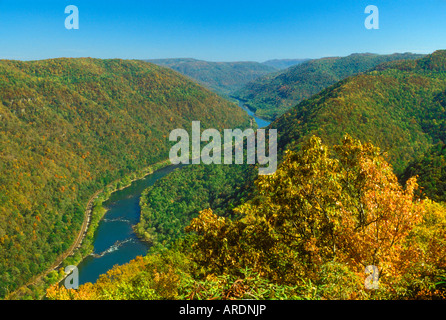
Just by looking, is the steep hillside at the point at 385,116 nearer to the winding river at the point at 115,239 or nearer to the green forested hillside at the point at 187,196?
the green forested hillside at the point at 187,196

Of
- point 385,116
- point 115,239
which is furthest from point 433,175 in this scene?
point 115,239

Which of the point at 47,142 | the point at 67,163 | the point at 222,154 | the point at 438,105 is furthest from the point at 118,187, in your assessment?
the point at 438,105

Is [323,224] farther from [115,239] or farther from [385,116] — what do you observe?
[385,116]

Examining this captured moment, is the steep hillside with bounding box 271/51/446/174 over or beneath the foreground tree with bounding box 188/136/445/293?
over

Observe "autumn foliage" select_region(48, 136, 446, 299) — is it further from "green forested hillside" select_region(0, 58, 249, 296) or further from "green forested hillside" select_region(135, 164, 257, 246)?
"green forested hillside" select_region(0, 58, 249, 296)

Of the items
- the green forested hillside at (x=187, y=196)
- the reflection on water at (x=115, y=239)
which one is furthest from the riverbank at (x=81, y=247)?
the green forested hillside at (x=187, y=196)

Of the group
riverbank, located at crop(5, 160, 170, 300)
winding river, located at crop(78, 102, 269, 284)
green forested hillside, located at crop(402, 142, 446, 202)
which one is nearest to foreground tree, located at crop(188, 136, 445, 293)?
green forested hillside, located at crop(402, 142, 446, 202)
